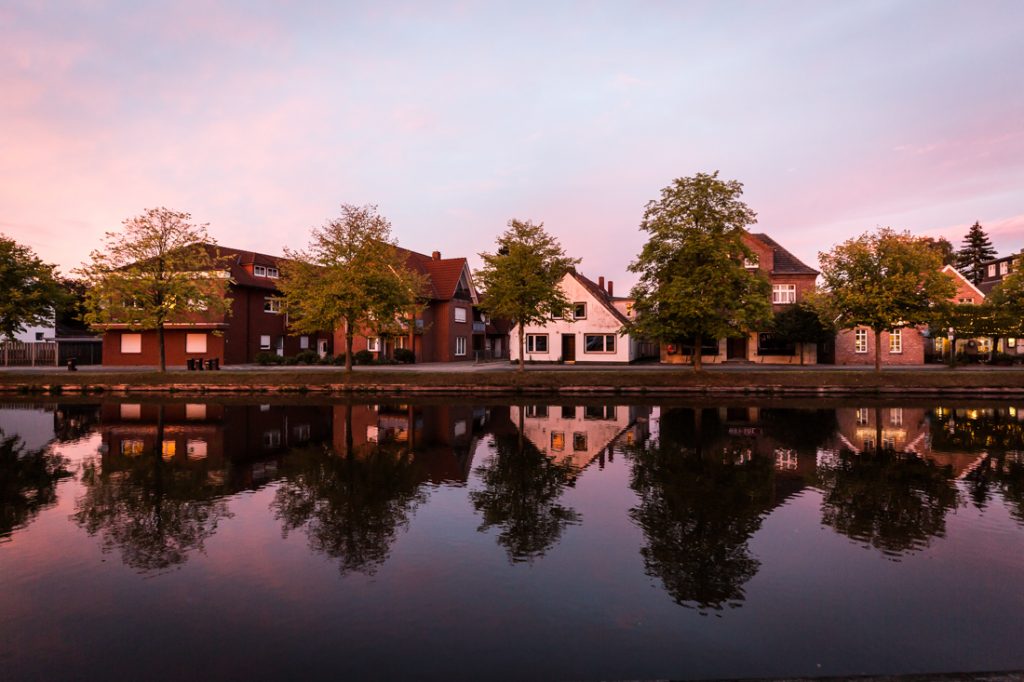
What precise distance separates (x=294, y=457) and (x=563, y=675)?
11.6m

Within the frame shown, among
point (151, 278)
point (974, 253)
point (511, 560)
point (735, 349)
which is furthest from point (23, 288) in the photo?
point (974, 253)

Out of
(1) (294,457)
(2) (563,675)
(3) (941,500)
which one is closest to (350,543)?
(2) (563,675)

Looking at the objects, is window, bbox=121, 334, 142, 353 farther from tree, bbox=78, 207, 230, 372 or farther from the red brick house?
tree, bbox=78, 207, 230, 372

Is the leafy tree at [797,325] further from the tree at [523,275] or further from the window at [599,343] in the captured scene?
the tree at [523,275]

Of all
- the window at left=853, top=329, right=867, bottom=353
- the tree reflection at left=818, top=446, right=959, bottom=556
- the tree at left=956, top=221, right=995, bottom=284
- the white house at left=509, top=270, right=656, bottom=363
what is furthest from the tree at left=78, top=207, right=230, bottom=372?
the tree at left=956, top=221, right=995, bottom=284

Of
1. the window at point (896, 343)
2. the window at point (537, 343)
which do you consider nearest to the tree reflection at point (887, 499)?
the window at point (537, 343)

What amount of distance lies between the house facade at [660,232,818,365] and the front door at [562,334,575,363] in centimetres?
791

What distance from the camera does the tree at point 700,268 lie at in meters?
31.7

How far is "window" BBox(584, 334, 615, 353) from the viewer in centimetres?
4884

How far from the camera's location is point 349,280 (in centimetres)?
3262

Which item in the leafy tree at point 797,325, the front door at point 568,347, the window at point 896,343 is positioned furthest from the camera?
the front door at point 568,347

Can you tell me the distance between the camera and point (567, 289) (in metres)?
49.1

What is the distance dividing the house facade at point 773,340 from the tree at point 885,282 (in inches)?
498

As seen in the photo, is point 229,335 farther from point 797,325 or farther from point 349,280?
point 797,325
